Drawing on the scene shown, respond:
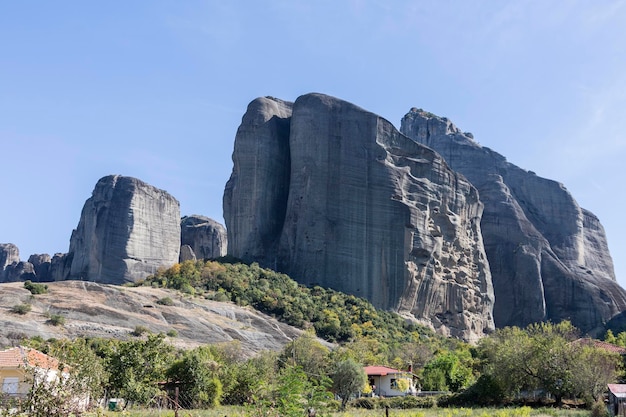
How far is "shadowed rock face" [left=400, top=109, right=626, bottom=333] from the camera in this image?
117188 millimetres

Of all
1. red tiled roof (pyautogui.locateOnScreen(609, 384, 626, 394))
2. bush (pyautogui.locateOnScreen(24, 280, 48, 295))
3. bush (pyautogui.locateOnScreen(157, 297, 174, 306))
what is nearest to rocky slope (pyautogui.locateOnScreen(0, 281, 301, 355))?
bush (pyautogui.locateOnScreen(24, 280, 48, 295))

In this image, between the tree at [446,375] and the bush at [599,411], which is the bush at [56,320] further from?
Result: the bush at [599,411]

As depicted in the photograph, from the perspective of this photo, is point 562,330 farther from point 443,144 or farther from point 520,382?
point 443,144

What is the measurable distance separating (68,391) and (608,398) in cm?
3853

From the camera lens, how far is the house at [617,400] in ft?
110

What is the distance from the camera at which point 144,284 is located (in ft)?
282

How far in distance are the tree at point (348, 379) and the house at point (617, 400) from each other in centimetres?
1837

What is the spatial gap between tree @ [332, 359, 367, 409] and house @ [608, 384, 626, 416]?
1837 cm

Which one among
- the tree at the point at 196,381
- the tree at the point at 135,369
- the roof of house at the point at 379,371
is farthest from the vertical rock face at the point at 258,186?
the tree at the point at 135,369

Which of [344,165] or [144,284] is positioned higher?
[344,165]

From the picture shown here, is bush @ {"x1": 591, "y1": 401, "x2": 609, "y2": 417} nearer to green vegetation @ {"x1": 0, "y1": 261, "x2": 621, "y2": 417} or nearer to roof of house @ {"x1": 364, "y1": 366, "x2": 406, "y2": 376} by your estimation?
green vegetation @ {"x1": 0, "y1": 261, "x2": 621, "y2": 417}

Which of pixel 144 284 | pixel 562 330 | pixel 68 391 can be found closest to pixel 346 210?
pixel 144 284

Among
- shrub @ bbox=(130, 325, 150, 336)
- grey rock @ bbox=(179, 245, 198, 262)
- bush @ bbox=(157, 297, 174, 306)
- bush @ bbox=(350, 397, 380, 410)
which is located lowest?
bush @ bbox=(350, 397, 380, 410)

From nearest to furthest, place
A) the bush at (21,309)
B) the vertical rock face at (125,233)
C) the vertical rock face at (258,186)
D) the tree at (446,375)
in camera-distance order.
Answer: the tree at (446,375), the bush at (21,309), the vertical rock face at (258,186), the vertical rock face at (125,233)
